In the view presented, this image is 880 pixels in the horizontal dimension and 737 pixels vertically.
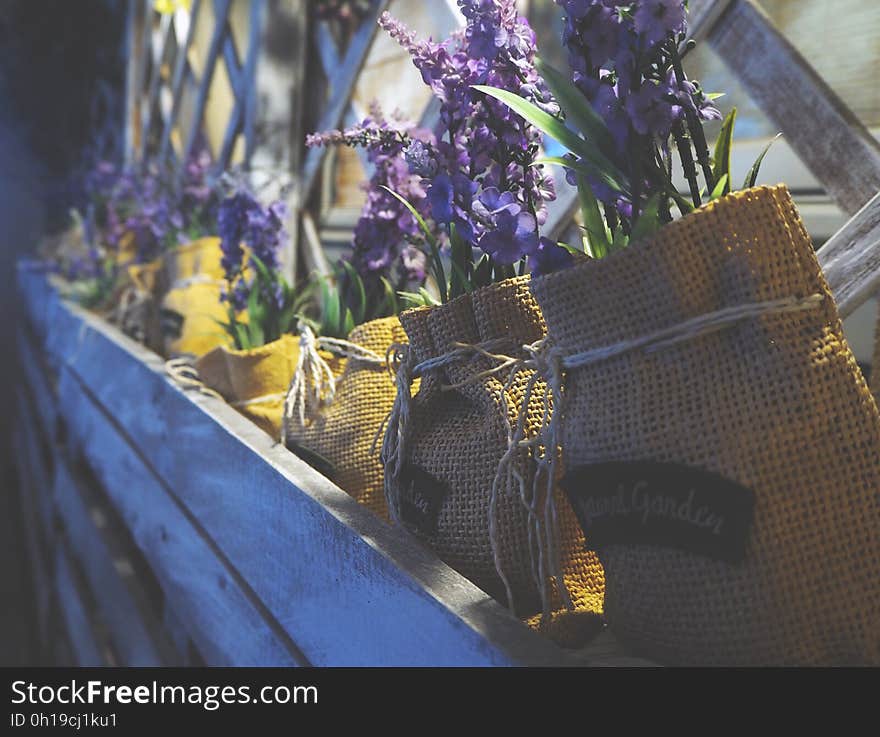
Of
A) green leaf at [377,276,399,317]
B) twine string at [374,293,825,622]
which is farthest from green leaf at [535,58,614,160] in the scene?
green leaf at [377,276,399,317]

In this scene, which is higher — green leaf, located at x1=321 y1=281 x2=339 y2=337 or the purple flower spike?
green leaf, located at x1=321 y1=281 x2=339 y2=337

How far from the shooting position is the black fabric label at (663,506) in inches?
15.7

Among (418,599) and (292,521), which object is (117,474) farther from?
(418,599)

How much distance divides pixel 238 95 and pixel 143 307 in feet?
1.72

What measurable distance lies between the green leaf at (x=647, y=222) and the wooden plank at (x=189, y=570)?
0.49 m

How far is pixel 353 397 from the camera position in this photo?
79 centimetres

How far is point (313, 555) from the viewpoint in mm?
670

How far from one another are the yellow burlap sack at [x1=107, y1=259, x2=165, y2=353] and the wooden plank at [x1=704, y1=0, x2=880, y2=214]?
3.78 ft

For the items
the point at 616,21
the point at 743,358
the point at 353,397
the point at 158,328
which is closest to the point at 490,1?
the point at 616,21

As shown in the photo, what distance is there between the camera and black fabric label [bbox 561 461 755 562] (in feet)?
1.31

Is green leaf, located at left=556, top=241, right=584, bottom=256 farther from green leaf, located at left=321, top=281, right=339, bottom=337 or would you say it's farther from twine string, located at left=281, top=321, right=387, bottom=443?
green leaf, located at left=321, top=281, right=339, bottom=337

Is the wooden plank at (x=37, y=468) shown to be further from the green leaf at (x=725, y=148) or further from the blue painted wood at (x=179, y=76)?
the green leaf at (x=725, y=148)

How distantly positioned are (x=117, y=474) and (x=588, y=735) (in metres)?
1.40

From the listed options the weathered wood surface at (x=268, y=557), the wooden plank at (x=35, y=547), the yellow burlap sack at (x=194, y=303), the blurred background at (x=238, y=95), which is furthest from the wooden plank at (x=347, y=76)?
the wooden plank at (x=35, y=547)
